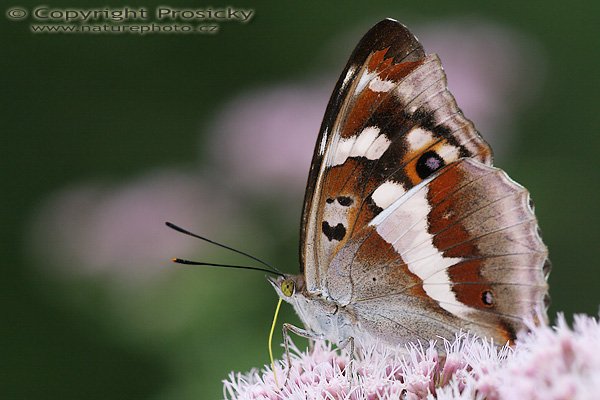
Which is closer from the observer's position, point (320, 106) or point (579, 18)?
point (320, 106)

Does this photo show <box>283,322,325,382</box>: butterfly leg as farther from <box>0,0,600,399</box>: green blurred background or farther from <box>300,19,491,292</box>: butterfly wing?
<box>0,0,600,399</box>: green blurred background

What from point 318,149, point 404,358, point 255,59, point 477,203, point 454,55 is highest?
point 255,59

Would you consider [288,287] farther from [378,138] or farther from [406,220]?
[378,138]

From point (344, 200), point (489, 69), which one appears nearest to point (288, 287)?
point (344, 200)

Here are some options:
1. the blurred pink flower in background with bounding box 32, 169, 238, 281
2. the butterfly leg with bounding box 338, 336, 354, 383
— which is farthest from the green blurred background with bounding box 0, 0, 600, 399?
the butterfly leg with bounding box 338, 336, 354, 383

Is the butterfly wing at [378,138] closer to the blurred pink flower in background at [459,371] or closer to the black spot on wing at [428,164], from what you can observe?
the black spot on wing at [428,164]

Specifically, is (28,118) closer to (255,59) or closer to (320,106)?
(255,59)

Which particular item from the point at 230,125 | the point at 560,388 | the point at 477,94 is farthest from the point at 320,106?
the point at 560,388
